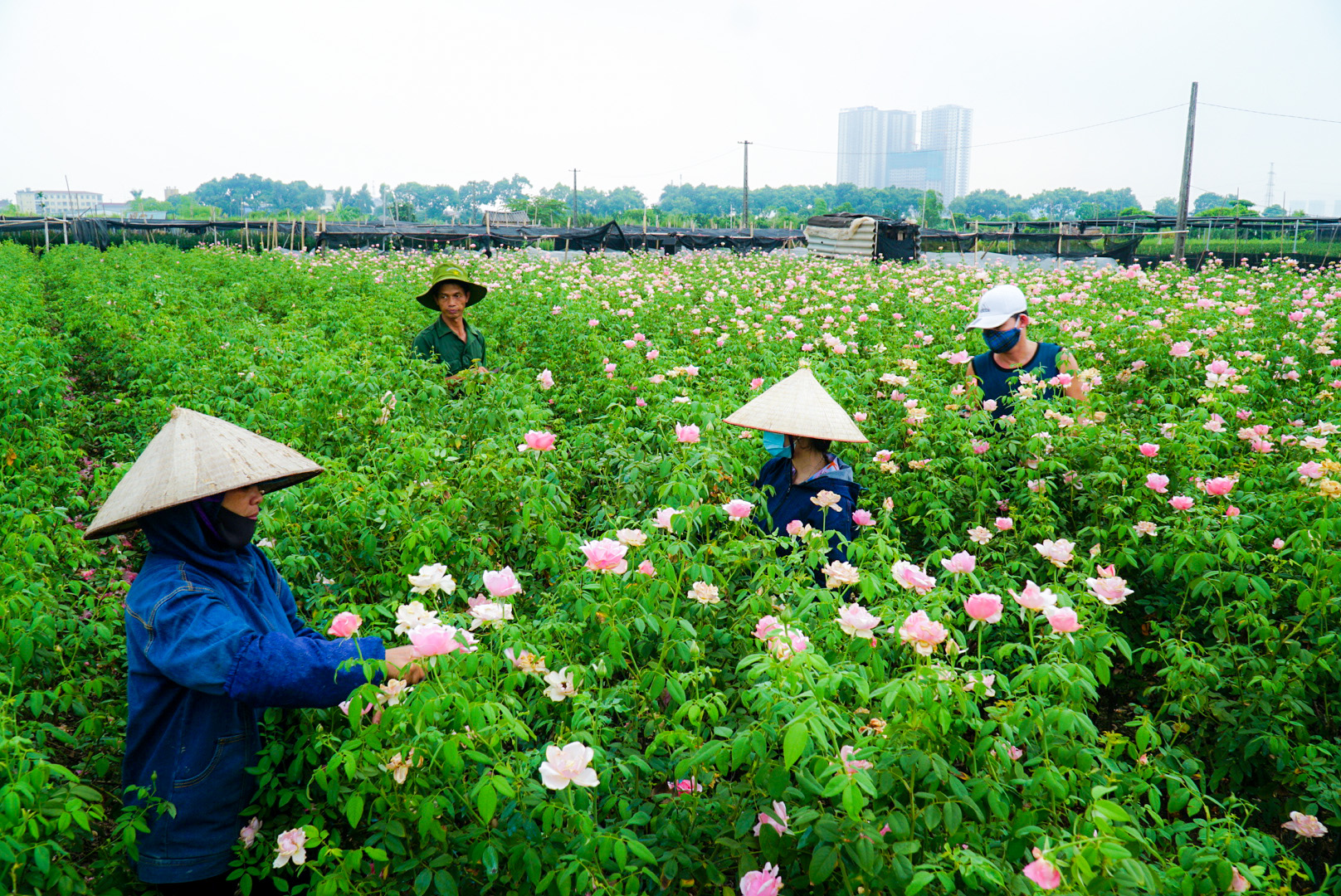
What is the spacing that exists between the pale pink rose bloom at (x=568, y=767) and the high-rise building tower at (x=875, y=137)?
155141mm

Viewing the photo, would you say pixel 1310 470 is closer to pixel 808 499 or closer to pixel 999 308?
pixel 808 499

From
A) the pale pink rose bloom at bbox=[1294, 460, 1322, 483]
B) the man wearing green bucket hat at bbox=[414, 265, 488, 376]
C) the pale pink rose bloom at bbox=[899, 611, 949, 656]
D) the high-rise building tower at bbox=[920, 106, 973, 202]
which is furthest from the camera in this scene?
the high-rise building tower at bbox=[920, 106, 973, 202]

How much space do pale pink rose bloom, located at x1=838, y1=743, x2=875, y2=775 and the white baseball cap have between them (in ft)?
11.0

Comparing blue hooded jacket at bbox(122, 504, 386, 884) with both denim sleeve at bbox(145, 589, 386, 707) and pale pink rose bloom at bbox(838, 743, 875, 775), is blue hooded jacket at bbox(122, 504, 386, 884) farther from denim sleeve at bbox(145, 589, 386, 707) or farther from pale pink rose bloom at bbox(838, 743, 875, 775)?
pale pink rose bloom at bbox(838, 743, 875, 775)

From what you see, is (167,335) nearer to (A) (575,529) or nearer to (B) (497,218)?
(A) (575,529)

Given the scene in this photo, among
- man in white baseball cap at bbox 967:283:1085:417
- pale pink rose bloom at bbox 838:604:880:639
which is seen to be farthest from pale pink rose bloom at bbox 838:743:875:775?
man in white baseball cap at bbox 967:283:1085:417

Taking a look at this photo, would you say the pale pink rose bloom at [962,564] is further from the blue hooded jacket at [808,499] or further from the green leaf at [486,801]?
the green leaf at [486,801]

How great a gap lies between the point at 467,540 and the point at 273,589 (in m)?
0.67

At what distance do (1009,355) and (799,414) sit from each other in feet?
7.03

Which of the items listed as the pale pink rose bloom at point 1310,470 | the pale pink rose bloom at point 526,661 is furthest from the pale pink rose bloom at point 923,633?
the pale pink rose bloom at point 1310,470

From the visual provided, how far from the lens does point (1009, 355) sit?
454 cm

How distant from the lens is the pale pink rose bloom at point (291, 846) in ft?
5.25

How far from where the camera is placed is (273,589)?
2234 mm

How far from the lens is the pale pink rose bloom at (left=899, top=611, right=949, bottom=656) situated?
1.54 metres
